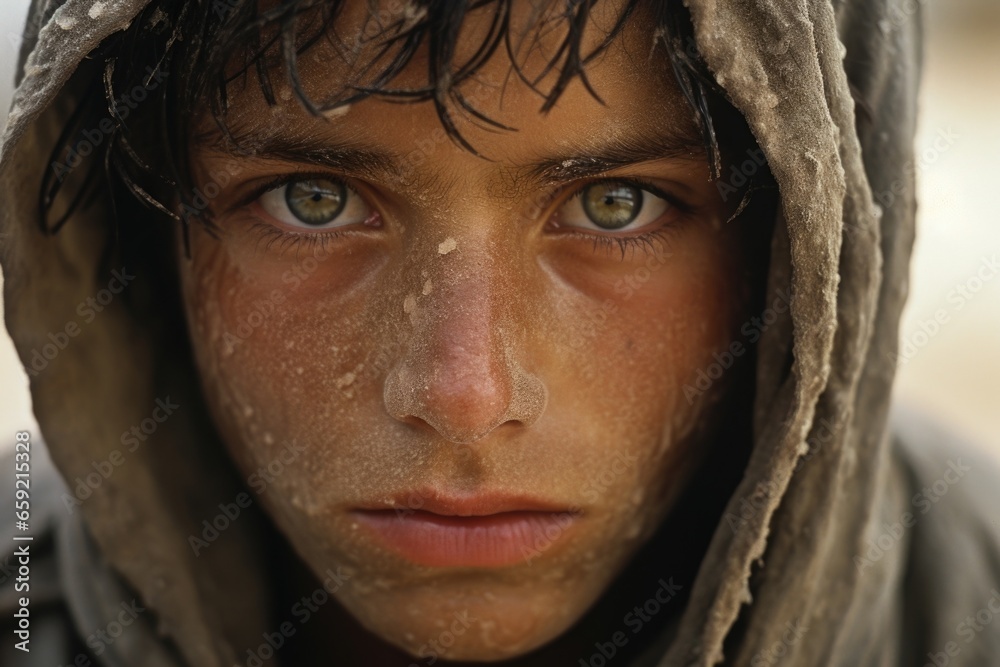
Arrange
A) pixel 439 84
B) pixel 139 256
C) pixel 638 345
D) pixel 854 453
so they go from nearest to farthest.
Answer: pixel 439 84
pixel 638 345
pixel 854 453
pixel 139 256

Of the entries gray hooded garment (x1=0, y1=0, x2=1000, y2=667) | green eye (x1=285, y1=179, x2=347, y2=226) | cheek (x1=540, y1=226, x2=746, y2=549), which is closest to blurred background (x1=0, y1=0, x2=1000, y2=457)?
gray hooded garment (x1=0, y1=0, x2=1000, y2=667)

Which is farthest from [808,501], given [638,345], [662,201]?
[662,201]

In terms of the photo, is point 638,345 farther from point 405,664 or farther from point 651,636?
point 405,664

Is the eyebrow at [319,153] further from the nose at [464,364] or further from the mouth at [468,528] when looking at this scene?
the mouth at [468,528]

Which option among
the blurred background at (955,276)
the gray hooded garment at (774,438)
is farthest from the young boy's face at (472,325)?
the blurred background at (955,276)

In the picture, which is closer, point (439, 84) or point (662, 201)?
point (439, 84)

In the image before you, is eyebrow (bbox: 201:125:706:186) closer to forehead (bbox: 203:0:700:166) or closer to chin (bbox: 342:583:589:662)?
forehead (bbox: 203:0:700:166)
